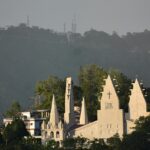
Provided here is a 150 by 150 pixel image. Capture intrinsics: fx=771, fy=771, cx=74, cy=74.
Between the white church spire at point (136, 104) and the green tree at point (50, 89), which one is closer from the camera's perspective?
the white church spire at point (136, 104)

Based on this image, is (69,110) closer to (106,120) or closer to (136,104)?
(106,120)

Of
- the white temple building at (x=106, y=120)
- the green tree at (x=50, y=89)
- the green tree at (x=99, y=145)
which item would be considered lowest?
the green tree at (x=99, y=145)

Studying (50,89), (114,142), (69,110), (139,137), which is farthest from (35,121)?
(139,137)

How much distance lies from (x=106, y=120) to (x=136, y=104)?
354 centimetres

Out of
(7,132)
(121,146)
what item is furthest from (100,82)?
(121,146)

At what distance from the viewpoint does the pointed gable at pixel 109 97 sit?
3046 inches

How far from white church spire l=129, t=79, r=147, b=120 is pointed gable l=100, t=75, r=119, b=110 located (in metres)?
1.90

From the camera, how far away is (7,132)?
80562 mm

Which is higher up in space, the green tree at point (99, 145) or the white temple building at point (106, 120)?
the white temple building at point (106, 120)

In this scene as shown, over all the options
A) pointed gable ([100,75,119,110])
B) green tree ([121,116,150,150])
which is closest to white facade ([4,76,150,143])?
pointed gable ([100,75,119,110])

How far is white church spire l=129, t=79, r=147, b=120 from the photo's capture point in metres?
77.6

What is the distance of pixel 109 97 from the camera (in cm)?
7788

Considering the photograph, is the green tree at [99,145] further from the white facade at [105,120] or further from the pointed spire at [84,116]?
the pointed spire at [84,116]

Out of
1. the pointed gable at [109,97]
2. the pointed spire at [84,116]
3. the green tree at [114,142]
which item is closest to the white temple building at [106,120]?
the pointed gable at [109,97]
